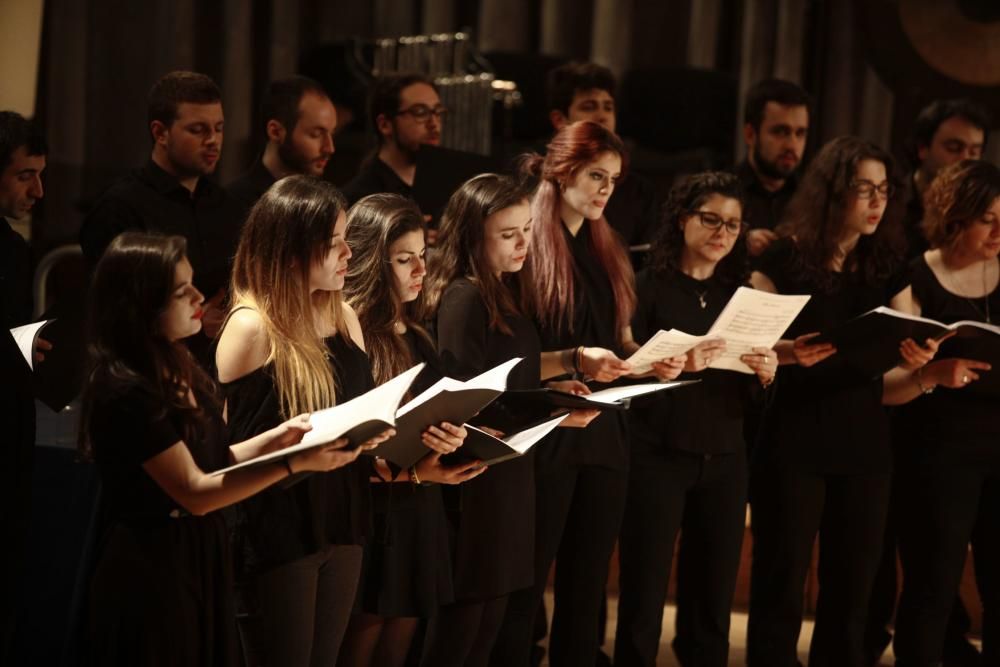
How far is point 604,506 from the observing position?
3217mm

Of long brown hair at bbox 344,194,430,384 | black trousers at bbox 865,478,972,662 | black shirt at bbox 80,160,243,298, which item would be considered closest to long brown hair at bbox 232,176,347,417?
long brown hair at bbox 344,194,430,384

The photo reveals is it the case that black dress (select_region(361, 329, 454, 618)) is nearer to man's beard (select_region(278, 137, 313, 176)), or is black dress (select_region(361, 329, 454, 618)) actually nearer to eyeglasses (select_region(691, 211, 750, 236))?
eyeglasses (select_region(691, 211, 750, 236))

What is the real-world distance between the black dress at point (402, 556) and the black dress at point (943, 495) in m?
1.42

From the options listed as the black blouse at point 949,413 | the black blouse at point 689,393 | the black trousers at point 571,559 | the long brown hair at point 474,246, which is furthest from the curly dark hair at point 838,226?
the long brown hair at point 474,246

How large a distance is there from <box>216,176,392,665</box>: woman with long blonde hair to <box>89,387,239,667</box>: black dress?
24 centimetres

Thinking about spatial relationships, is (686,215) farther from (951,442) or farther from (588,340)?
(951,442)

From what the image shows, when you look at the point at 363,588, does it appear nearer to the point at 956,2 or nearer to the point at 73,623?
the point at 73,623

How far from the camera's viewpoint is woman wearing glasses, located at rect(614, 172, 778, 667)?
3.34m

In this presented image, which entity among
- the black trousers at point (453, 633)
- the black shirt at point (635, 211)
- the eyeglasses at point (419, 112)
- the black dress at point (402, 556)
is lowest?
the black trousers at point (453, 633)

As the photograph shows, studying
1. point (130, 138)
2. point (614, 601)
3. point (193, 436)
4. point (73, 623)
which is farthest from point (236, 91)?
point (193, 436)

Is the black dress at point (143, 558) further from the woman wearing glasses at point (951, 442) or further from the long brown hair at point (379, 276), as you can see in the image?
the woman wearing glasses at point (951, 442)

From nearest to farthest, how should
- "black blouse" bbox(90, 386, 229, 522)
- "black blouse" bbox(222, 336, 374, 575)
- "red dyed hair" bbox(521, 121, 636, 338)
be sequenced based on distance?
"black blouse" bbox(90, 386, 229, 522) → "black blouse" bbox(222, 336, 374, 575) → "red dyed hair" bbox(521, 121, 636, 338)

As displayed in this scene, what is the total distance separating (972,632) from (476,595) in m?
2.05

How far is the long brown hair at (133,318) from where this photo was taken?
2104 mm
